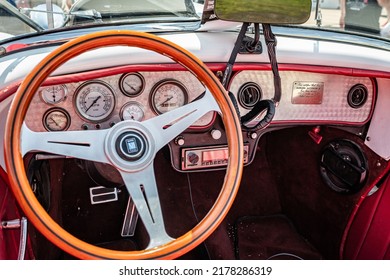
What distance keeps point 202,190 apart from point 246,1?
1378 mm

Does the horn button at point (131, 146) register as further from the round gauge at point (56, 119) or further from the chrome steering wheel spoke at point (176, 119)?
the round gauge at point (56, 119)

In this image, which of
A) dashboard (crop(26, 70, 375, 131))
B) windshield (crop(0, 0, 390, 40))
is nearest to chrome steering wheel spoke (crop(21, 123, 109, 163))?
dashboard (crop(26, 70, 375, 131))

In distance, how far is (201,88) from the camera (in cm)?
195

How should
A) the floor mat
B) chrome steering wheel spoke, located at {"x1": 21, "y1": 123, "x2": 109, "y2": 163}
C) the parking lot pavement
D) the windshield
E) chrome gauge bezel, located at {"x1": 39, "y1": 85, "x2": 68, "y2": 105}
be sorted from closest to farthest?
chrome steering wheel spoke, located at {"x1": 21, "y1": 123, "x2": 109, "y2": 163} < chrome gauge bezel, located at {"x1": 39, "y1": 85, "x2": 68, "y2": 105} < the windshield < the parking lot pavement < the floor mat

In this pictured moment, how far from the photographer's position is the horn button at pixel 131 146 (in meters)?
1.49

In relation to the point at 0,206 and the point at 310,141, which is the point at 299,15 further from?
the point at 0,206

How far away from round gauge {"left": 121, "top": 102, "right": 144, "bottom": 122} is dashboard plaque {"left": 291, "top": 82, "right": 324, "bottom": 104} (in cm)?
73

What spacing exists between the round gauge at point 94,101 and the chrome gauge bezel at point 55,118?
0.05 metres

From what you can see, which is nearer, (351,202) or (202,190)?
(351,202)

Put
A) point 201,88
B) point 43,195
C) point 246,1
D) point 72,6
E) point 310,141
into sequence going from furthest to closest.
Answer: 1. point 310,141
2. point 72,6
3. point 43,195
4. point 201,88
5. point 246,1

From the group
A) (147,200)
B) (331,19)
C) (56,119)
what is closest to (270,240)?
(331,19)

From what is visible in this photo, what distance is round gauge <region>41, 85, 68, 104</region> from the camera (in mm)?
1715

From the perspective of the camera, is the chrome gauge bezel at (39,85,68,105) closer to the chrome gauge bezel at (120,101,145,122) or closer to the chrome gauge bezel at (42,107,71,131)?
the chrome gauge bezel at (42,107,71,131)

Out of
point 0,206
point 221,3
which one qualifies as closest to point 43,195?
point 0,206
